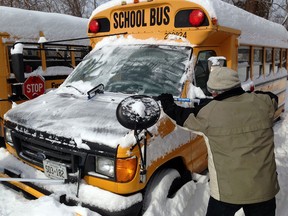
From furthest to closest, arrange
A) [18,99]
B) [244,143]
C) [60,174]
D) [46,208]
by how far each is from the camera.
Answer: [18,99] → [60,174] → [46,208] → [244,143]

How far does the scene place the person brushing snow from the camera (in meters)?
2.29

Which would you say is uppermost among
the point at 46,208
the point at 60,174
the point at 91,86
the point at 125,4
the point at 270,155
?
the point at 125,4

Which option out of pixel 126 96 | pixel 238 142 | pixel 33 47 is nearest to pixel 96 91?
pixel 126 96

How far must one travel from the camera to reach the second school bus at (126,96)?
260cm

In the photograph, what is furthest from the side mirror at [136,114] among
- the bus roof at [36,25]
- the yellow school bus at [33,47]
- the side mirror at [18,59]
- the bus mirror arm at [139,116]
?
the bus roof at [36,25]

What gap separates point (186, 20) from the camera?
3.82 m

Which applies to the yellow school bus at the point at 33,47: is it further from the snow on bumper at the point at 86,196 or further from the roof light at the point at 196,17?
the snow on bumper at the point at 86,196

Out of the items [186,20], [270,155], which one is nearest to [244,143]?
[270,155]

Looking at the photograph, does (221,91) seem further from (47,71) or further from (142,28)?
(47,71)

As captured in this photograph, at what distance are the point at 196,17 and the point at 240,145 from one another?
6.44 ft

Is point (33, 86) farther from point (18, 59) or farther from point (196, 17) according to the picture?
point (196, 17)

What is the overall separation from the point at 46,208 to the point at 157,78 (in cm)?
181

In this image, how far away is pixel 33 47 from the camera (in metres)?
6.12

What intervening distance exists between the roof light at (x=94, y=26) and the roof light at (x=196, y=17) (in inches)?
60.1
